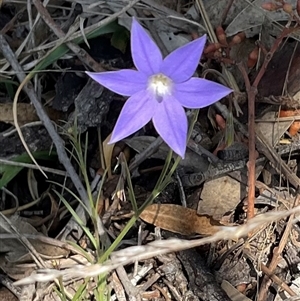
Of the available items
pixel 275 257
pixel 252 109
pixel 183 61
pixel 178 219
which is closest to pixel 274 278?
pixel 275 257

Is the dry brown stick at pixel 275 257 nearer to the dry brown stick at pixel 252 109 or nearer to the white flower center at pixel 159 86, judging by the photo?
the dry brown stick at pixel 252 109

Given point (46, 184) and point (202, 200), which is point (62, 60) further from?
point (202, 200)

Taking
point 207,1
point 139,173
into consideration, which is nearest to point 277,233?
point 139,173

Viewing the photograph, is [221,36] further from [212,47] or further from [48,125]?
[48,125]

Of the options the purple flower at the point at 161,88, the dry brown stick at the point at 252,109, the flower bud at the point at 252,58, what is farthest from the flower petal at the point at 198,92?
the flower bud at the point at 252,58

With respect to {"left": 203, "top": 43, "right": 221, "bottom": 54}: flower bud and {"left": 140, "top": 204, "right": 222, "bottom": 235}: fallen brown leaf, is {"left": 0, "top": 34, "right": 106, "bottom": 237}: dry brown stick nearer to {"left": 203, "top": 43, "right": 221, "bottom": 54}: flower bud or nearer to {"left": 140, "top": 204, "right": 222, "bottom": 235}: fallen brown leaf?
{"left": 140, "top": 204, "right": 222, "bottom": 235}: fallen brown leaf
